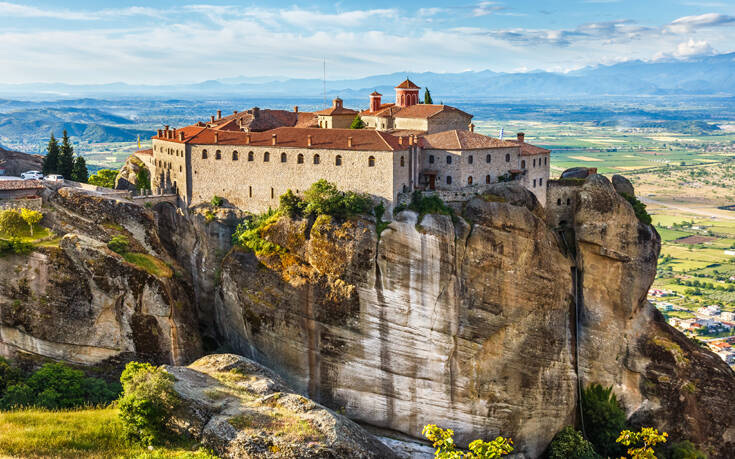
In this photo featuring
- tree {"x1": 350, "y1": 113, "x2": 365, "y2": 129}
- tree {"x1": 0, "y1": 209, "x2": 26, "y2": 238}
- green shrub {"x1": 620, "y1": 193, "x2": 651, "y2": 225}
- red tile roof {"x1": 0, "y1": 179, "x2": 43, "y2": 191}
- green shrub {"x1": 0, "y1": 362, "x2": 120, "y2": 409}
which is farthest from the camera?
tree {"x1": 350, "y1": 113, "x2": 365, "y2": 129}

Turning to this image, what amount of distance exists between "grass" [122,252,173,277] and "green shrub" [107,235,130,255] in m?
0.48

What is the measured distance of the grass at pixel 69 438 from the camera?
102ft

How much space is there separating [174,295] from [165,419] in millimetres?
14285

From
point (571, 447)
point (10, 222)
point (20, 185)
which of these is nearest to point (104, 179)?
point (20, 185)

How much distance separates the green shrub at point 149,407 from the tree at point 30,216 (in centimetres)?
1661

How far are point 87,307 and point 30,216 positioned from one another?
7.30m

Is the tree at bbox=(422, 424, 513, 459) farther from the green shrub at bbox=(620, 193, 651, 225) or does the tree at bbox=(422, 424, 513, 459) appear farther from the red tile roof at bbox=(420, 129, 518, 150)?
the green shrub at bbox=(620, 193, 651, 225)

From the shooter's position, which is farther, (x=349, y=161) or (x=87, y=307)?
(x=349, y=161)

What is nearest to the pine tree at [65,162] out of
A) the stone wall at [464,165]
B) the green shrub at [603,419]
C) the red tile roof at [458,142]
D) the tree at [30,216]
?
the tree at [30,216]

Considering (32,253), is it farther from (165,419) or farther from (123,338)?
(165,419)

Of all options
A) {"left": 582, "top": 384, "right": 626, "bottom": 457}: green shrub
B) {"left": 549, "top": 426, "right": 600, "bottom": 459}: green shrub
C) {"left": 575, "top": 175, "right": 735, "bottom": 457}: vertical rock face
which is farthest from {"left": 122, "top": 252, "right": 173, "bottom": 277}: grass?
{"left": 582, "top": 384, "right": 626, "bottom": 457}: green shrub

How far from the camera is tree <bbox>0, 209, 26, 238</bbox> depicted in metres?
45.2

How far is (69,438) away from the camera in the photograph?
3284 centimetres

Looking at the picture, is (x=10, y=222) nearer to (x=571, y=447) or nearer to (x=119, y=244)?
(x=119, y=244)
